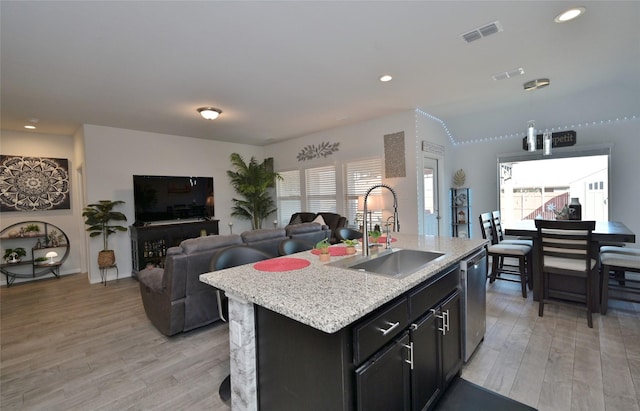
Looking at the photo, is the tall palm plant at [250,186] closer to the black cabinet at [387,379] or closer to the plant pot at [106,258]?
the plant pot at [106,258]

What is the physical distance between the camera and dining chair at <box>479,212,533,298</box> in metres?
3.65

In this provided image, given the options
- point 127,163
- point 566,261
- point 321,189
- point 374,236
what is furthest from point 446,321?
point 127,163

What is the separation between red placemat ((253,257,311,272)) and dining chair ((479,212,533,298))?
2.67 m

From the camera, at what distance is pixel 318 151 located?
641 centimetres

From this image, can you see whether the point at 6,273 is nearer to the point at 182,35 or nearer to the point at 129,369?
the point at 129,369

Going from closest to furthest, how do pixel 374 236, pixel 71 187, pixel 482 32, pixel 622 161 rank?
1. pixel 374 236
2. pixel 482 32
3. pixel 622 161
4. pixel 71 187

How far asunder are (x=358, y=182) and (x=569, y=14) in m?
3.88

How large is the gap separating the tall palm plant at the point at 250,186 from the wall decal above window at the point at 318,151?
920 mm

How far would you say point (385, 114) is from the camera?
5094 millimetres

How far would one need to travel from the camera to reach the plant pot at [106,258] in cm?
482

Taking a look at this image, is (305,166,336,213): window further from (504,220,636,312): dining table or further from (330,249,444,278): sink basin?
(330,249,444,278): sink basin

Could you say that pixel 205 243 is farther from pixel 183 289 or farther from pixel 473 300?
pixel 473 300

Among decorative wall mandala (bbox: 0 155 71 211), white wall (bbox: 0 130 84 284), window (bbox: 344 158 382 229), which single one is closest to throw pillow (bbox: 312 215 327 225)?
window (bbox: 344 158 382 229)

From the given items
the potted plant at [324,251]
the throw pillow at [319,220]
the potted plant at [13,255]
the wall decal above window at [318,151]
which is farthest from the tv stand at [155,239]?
the potted plant at [324,251]
